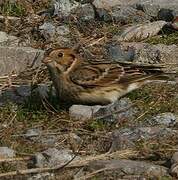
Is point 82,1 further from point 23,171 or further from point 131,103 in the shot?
point 23,171

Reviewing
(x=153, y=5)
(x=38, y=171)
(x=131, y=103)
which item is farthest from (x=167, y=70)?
(x=38, y=171)

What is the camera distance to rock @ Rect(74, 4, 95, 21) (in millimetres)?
10945

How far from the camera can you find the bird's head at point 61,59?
811cm

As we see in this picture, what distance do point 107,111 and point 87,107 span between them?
309 mm

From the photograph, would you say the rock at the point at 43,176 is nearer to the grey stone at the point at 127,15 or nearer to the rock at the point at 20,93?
the rock at the point at 20,93

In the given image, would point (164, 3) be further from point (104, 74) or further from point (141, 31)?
point (104, 74)

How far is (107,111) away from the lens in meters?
7.73

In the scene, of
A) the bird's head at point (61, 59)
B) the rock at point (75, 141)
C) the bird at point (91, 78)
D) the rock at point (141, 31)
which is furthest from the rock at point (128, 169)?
the rock at point (141, 31)

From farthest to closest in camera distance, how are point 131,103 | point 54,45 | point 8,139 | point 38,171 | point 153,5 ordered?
point 153,5 → point 54,45 → point 131,103 → point 8,139 → point 38,171

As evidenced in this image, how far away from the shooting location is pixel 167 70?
909 centimetres

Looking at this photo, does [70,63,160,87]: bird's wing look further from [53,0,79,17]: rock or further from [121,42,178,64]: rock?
[53,0,79,17]: rock

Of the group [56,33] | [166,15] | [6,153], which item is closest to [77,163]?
[6,153]

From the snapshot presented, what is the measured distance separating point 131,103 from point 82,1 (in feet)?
12.8

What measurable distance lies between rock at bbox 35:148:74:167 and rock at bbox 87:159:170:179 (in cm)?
23
